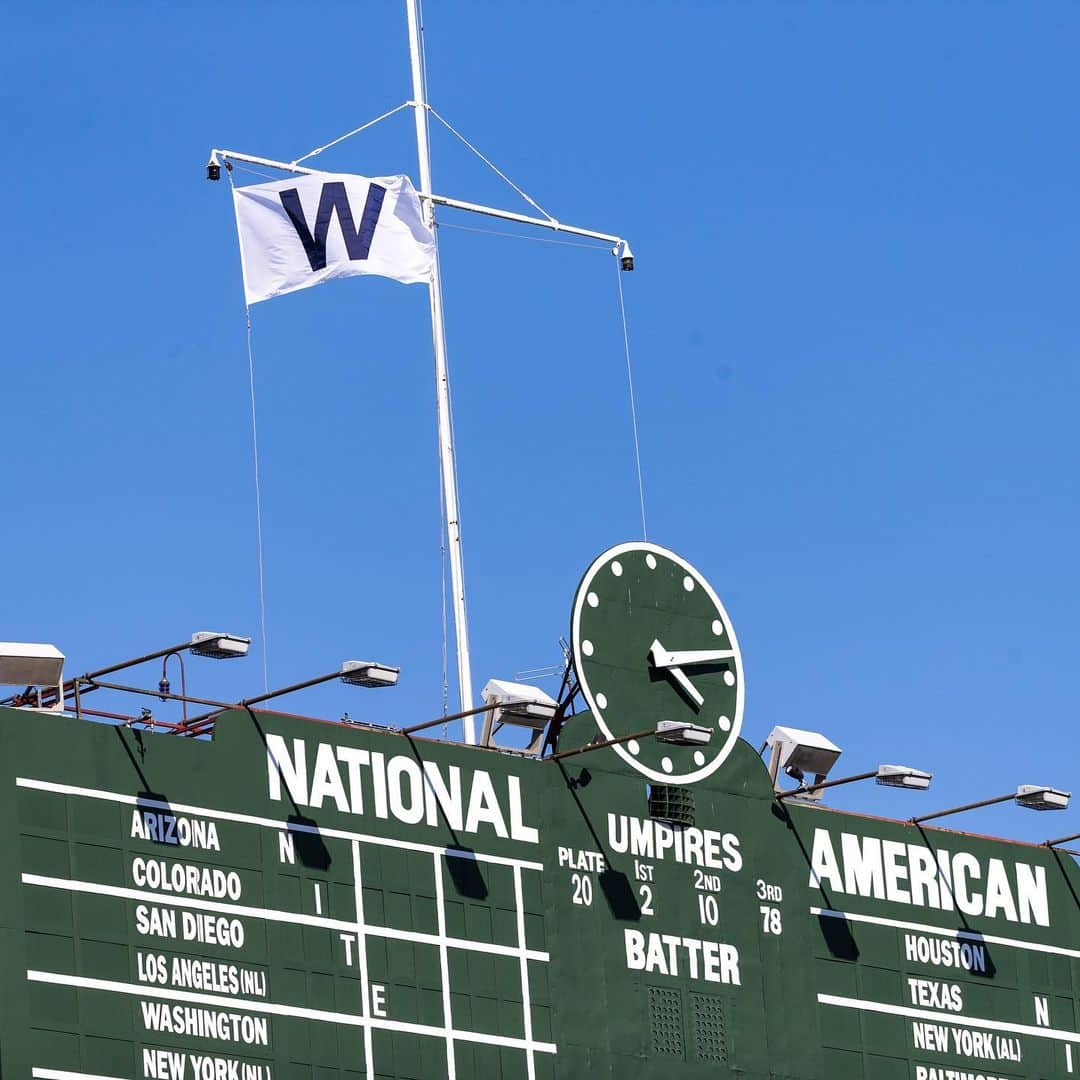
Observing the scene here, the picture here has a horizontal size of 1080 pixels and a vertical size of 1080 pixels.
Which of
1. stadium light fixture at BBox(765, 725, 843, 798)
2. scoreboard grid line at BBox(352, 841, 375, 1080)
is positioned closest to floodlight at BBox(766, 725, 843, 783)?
stadium light fixture at BBox(765, 725, 843, 798)

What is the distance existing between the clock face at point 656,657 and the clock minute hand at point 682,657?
0.01 m

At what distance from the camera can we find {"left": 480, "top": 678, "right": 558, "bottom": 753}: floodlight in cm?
3816

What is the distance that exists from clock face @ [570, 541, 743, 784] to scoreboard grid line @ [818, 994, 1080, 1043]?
358cm

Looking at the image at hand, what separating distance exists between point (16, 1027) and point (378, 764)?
6.20 meters

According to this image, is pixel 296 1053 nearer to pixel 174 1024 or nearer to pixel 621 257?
pixel 174 1024

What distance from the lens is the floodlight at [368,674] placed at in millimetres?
34594

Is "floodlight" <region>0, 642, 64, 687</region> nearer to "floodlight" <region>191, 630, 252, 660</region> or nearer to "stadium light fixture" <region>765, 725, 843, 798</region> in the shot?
"floodlight" <region>191, 630, 252, 660</region>

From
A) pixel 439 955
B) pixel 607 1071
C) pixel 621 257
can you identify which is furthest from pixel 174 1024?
pixel 621 257

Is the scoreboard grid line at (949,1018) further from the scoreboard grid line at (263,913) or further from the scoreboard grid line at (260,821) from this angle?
the scoreboard grid line at (260,821)

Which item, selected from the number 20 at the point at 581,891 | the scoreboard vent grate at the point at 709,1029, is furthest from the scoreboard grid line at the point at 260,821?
the scoreboard vent grate at the point at 709,1029

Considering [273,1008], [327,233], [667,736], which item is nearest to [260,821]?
[273,1008]

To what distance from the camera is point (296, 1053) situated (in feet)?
112

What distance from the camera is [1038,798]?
4184 centimetres

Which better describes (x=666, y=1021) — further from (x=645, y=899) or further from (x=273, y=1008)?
(x=273, y=1008)
